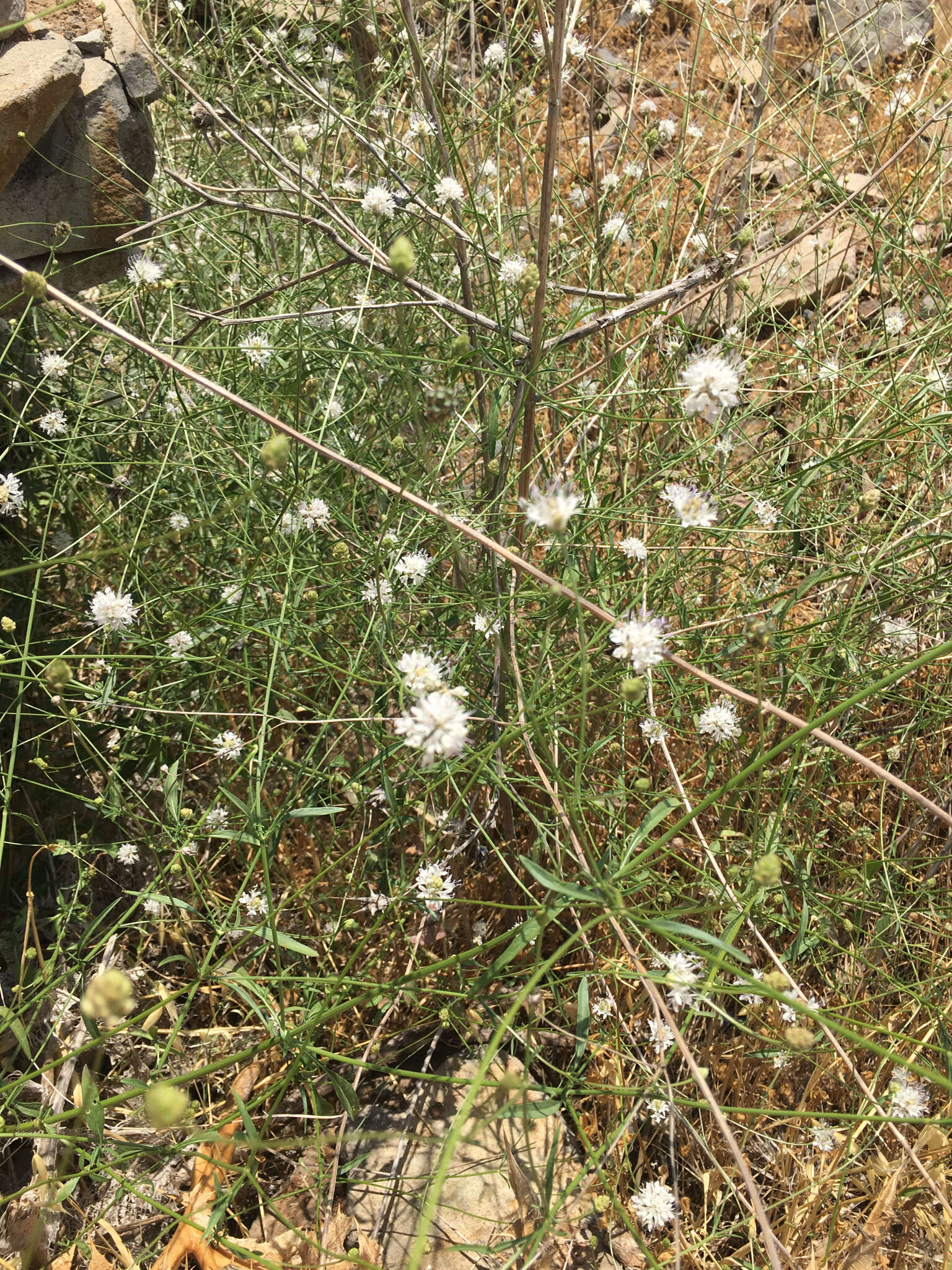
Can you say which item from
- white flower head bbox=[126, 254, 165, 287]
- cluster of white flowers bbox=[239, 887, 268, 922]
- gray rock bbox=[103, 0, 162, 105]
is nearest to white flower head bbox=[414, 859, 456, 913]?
cluster of white flowers bbox=[239, 887, 268, 922]

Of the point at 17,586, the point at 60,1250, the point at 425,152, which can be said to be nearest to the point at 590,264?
the point at 425,152

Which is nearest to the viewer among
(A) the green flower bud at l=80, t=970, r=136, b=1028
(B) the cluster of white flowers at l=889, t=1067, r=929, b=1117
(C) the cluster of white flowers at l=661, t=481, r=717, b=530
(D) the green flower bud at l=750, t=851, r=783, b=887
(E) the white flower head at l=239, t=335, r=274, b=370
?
(A) the green flower bud at l=80, t=970, r=136, b=1028

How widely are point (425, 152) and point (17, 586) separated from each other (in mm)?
1272

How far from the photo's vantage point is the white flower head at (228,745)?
1617mm

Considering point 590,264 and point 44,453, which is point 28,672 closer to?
point 44,453

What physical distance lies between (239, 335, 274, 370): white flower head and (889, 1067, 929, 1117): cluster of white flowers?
5.59ft

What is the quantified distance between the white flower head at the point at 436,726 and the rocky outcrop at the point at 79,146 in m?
1.36

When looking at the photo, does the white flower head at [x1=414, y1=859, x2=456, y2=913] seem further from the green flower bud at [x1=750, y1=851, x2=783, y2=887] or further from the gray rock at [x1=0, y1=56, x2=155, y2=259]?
the gray rock at [x1=0, y1=56, x2=155, y2=259]

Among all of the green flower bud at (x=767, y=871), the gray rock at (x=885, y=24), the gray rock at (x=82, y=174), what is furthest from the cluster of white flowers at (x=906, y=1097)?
the gray rock at (x=885, y=24)

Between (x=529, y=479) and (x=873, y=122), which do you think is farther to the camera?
(x=873, y=122)

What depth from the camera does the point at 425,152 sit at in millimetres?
1965

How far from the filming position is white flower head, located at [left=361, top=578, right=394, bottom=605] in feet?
5.16

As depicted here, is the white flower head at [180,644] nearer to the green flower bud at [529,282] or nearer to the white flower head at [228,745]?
the white flower head at [228,745]

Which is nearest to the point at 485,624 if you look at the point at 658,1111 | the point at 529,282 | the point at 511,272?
the point at 529,282
